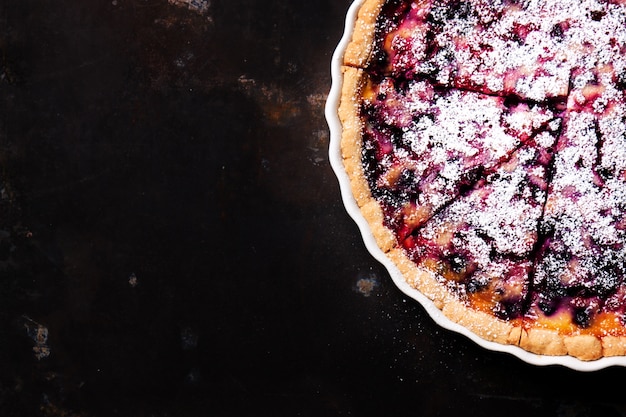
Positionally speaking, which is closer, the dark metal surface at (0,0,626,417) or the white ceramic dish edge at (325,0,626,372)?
the white ceramic dish edge at (325,0,626,372)

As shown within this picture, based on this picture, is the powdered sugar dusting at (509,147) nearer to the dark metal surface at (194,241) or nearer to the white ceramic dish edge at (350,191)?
the white ceramic dish edge at (350,191)

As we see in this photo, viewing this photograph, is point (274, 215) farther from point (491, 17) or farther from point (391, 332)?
point (491, 17)

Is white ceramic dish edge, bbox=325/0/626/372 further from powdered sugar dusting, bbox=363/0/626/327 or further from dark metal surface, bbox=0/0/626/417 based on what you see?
dark metal surface, bbox=0/0/626/417

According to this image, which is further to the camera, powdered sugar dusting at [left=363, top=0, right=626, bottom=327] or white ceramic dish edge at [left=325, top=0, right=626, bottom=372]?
white ceramic dish edge at [left=325, top=0, right=626, bottom=372]

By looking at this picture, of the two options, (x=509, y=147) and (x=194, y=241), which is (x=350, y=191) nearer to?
(x=509, y=147)

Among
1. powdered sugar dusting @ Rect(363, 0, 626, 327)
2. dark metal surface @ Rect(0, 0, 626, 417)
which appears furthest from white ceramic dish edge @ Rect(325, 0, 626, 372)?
dark metal surface @ Rect(0, 0, 626, 417)

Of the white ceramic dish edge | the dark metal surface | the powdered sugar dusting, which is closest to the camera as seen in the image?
the powdered sugar dusting

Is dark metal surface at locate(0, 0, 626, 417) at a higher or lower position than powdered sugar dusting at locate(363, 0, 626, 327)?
lower

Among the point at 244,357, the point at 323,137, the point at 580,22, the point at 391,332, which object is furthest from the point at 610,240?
the point at 244,357

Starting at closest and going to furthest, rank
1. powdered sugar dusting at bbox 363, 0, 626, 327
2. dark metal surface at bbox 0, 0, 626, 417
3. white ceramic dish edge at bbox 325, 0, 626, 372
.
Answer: powdered sugar dusting at bbox 363, 0, 626, 327, white ceramic dish edge at bbox 325, 0, 626, 372, dark metal surface at bbox 0, 0, 626, 417

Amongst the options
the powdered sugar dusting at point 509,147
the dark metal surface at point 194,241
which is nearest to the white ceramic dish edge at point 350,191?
the powdered sugar dusting at point 509,147
